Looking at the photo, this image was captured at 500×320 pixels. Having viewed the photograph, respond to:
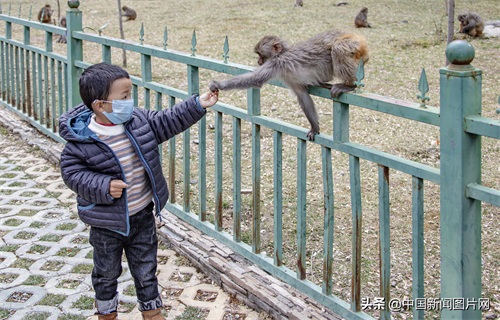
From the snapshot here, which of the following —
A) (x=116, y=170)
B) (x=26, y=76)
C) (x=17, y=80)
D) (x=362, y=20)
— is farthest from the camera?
(x=362, y=20)

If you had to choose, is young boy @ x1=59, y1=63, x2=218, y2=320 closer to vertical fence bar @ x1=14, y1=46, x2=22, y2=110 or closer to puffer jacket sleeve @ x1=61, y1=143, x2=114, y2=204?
puffer jacket sleeve @ x1=61, y1=143, x2=114, y2=204

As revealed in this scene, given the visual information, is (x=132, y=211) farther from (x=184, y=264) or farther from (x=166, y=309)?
(x=184, y=264)

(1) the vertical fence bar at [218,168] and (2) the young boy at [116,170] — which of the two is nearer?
(2) the young boy at [116,170]

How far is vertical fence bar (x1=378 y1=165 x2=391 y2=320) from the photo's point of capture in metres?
3.32

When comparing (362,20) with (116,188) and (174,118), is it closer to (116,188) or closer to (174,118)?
(174,118)

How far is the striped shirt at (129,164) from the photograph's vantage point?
3.48 m

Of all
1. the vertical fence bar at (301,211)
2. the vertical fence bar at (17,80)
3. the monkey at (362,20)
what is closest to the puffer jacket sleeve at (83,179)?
the vertical fence bar at (301,211)

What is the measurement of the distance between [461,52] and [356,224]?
1189 mm

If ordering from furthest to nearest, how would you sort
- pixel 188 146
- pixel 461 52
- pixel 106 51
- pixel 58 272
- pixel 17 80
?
1. pixel 17 80
2. pixel 106 51
3. pixel 188 146
4. pixel 58 272
5. pixel 461 52

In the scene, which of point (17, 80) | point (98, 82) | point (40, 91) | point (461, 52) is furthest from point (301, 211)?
point (17, 80)

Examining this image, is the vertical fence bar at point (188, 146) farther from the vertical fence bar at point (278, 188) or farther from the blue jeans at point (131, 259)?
the blue jeans at point (131, 259)

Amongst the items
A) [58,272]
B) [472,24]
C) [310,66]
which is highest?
[310,66]

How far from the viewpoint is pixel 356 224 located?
355 cm

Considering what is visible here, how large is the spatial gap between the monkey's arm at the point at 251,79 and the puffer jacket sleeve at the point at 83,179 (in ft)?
2.90
